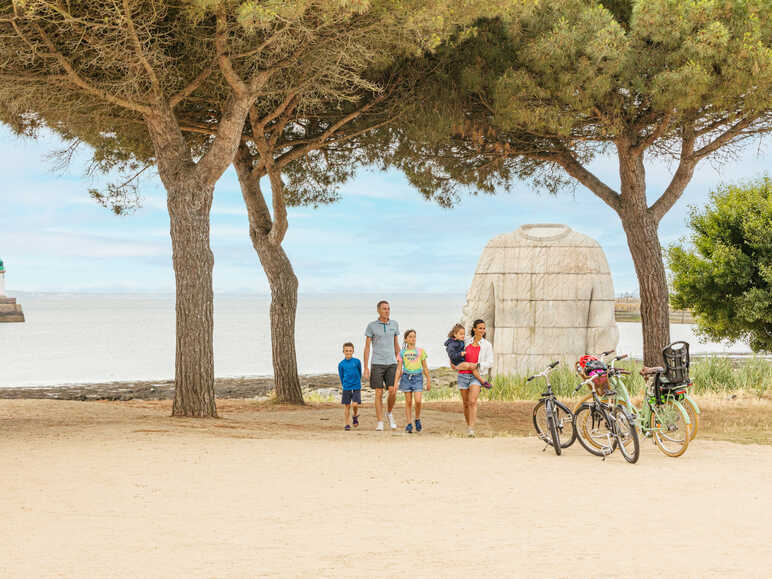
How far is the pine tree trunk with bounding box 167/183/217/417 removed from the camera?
36.0ft

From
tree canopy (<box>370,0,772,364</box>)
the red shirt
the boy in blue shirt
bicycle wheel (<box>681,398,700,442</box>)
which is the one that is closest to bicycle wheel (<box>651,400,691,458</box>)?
bicycle wheel (<box>681,398,700,442</box>)

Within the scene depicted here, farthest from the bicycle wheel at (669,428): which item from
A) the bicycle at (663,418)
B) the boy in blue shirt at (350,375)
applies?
the boy in blue shirt at (350,375)

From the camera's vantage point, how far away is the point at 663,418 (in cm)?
852

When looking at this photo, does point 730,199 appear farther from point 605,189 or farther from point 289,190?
point 289,190

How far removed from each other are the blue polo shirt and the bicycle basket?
3.30m

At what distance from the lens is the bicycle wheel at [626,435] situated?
7832 millimetres

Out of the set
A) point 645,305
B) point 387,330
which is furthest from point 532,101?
point 387,330

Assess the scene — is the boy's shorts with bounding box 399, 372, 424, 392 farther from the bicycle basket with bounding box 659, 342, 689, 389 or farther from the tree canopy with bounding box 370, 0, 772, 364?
the tree canopy with bounding box 370, 0, 772, 364

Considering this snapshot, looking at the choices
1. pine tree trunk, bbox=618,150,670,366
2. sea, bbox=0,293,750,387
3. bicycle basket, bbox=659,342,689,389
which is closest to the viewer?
bicycle basket, bbox=659,342,689,389

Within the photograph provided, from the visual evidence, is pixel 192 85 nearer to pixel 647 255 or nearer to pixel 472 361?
pixel 472 361

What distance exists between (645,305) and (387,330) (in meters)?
6.17

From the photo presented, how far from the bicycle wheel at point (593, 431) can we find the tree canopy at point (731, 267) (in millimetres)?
9668

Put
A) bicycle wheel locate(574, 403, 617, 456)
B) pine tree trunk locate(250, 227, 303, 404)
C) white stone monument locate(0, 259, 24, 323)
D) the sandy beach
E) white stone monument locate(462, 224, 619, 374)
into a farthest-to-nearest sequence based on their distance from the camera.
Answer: white stone monument locate(0, 259, 24, 323)
white stone monument locate(462, 224, 619, 374)
pine tree trunk locate(250, 227, 303, 404)
bicycle wheel locate(574, 403, 617, 456)
the sandy beach

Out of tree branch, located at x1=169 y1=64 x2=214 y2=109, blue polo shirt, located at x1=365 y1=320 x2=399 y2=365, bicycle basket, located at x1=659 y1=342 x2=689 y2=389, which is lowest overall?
bicycle basket, located at x1=659 y1=342 x2=689 y2=389
